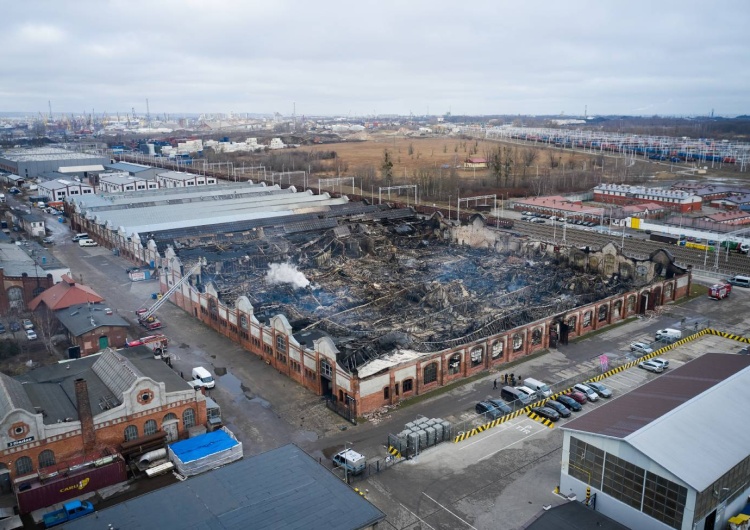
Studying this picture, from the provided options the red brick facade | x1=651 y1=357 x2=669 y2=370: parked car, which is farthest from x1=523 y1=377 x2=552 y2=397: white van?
x1=651 y1=357 x2=669 y2=370: parked car

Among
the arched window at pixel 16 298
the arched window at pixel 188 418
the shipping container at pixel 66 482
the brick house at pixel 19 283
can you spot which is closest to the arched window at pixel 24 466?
the shipping container at pixel 66 482

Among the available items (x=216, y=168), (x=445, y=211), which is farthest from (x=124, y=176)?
(x=445, y=211)

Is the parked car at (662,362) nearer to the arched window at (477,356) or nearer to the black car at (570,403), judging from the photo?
the black car at (570,403)

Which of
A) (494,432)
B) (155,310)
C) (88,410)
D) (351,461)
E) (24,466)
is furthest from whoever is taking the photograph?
(155,310)

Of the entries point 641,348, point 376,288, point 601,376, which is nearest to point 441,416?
point 601,376

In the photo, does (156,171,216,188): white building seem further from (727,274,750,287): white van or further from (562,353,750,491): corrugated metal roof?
(562,353,750,491): corrugated metal roof

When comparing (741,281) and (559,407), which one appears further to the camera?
(741,281)

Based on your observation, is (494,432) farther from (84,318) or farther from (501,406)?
(84,318)
